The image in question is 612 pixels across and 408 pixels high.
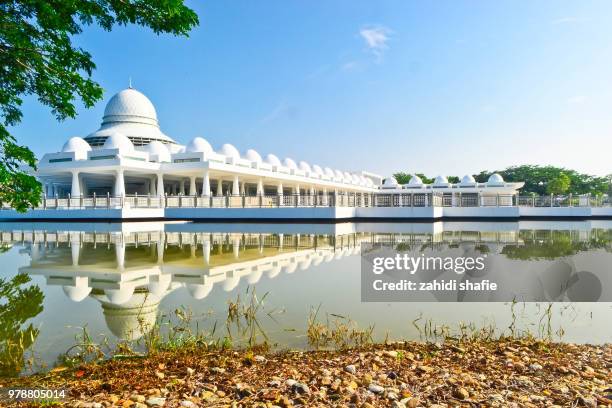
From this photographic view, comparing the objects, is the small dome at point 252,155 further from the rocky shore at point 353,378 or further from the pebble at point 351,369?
the pebble at point 351,369

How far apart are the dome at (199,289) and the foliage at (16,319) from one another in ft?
5.91

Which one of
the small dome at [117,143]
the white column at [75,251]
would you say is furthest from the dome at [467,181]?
the white column at [75,251]

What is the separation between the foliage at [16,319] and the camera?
3.23 m

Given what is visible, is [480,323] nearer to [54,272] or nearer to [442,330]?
[442,330]

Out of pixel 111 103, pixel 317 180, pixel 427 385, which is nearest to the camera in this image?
pixel 427 385

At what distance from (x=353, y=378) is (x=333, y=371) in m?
0.18

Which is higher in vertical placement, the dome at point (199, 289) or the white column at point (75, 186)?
the white column at point (75, 186)

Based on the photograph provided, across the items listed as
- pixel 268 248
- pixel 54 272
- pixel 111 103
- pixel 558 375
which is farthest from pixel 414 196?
pixel 111 103

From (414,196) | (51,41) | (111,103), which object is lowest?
(414,196)

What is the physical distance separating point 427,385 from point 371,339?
1.05 meters

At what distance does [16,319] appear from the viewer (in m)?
4.46

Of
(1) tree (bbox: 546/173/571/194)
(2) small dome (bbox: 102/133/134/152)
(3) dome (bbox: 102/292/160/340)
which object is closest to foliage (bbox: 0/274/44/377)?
(3) dome (bbox: 102/292/160/340)

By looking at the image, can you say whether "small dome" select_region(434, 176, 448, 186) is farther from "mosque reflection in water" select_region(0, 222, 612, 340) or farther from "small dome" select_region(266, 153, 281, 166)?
"mosque reflection in water" select_region(0, 222, 612, 340)

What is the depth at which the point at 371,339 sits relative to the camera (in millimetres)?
3811
